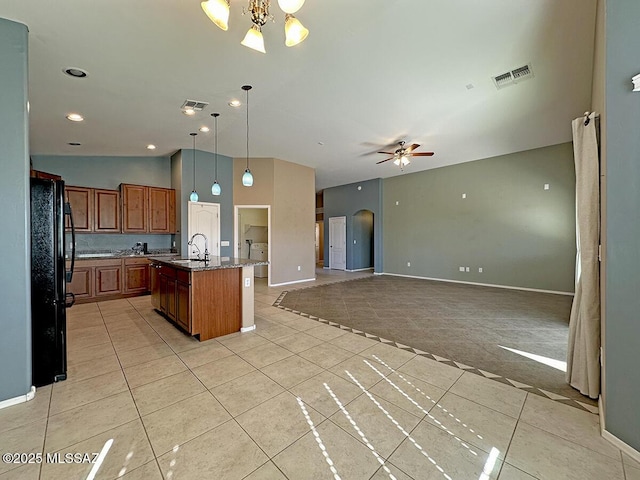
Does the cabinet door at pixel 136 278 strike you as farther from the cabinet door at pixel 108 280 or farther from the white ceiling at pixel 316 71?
the white ceiling at pixel 316 71

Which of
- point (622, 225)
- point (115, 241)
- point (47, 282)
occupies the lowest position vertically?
point (47, 282)

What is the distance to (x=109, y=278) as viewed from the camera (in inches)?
216


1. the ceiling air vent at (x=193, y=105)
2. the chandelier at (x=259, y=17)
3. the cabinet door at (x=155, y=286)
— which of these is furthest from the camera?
the cabinet door at (x=155, y=286)

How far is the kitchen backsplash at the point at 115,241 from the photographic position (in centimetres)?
576

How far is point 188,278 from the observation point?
3.32 metres

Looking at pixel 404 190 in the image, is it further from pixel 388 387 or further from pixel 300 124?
pixel 388 387

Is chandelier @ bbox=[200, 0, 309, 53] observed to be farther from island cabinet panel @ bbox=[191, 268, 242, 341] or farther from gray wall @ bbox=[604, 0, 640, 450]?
island cabinet panel @ bbox=[191, 268, 242, 341]

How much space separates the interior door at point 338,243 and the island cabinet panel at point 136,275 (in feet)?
21.9

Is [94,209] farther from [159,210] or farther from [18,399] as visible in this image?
[18,399]

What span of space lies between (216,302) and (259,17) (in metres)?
3.02

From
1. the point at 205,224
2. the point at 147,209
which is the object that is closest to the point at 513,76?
the point at 205,224

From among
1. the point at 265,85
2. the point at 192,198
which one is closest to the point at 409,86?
the point at 265,85

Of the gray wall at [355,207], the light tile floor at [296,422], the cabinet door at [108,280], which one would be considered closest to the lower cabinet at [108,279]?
the cabinet door at [108,280]

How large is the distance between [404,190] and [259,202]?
4.81 meters
